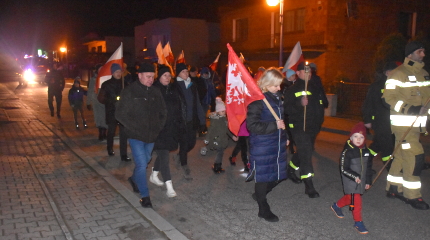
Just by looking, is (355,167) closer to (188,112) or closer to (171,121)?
(171,121)

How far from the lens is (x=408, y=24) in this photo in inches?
951

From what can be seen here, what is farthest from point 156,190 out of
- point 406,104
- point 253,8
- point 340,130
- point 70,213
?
point 253,8

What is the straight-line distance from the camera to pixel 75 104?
11.8 metres

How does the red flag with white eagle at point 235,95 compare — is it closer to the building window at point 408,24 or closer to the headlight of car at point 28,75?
the building window at point 408,24

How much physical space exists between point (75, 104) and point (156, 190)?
21.7 feet

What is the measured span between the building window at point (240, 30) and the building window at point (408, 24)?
9317 millimetres

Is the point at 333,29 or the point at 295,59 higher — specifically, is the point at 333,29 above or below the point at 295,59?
above

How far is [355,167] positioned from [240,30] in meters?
24.1

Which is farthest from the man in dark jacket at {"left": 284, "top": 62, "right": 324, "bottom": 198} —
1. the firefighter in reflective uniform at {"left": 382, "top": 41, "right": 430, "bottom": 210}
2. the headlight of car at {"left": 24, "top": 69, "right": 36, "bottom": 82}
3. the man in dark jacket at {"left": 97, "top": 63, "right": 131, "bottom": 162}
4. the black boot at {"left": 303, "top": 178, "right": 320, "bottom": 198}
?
the headlight of car at {"left": 24, "top": 69, "right": 36, "bottom": 82}

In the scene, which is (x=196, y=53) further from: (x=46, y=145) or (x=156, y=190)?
(x=156, y=190)

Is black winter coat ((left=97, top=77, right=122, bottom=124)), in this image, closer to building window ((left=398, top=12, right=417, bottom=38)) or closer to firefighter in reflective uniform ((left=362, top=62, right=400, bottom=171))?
firefighter in reflective uniform ((left=362, top=62, right=400, bottom=171))

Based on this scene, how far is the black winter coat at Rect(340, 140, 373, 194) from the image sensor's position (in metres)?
4.50

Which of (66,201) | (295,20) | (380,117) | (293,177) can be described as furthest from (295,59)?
(295,20)

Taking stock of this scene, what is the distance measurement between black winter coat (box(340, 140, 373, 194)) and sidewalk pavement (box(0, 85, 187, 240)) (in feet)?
6.28
